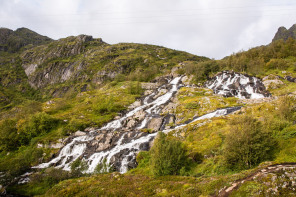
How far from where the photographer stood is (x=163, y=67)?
176 metres

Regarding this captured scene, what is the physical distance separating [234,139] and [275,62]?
3786 inches

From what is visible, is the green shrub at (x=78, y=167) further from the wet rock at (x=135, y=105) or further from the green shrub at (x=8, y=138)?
the wet rock at (x=135, y=105)

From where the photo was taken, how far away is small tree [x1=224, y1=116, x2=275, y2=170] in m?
18.4

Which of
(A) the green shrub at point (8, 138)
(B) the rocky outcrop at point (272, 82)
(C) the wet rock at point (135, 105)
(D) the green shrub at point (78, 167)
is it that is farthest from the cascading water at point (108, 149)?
(B) the rocky outcrop at point (272, 82)

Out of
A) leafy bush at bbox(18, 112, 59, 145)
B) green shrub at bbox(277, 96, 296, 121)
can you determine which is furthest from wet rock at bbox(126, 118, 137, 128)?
green shrub at bbox(277, 96, 296, 121)

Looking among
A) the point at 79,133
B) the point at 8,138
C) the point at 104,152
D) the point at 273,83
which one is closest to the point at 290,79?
the point at 273,83

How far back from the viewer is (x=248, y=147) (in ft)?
60.7

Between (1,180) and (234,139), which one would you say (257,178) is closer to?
(234,139)

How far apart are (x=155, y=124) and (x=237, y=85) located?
55.0 metres

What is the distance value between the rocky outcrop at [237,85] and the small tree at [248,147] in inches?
2110

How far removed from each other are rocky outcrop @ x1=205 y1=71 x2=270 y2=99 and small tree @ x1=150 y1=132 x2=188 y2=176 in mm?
54324

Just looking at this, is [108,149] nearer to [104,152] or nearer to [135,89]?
[104,152]

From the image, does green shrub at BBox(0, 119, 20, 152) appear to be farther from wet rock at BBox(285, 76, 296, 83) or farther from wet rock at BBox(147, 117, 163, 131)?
wet rock at BBox(285, 76, 296, 83)

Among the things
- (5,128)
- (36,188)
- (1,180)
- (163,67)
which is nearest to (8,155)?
(5,128)
